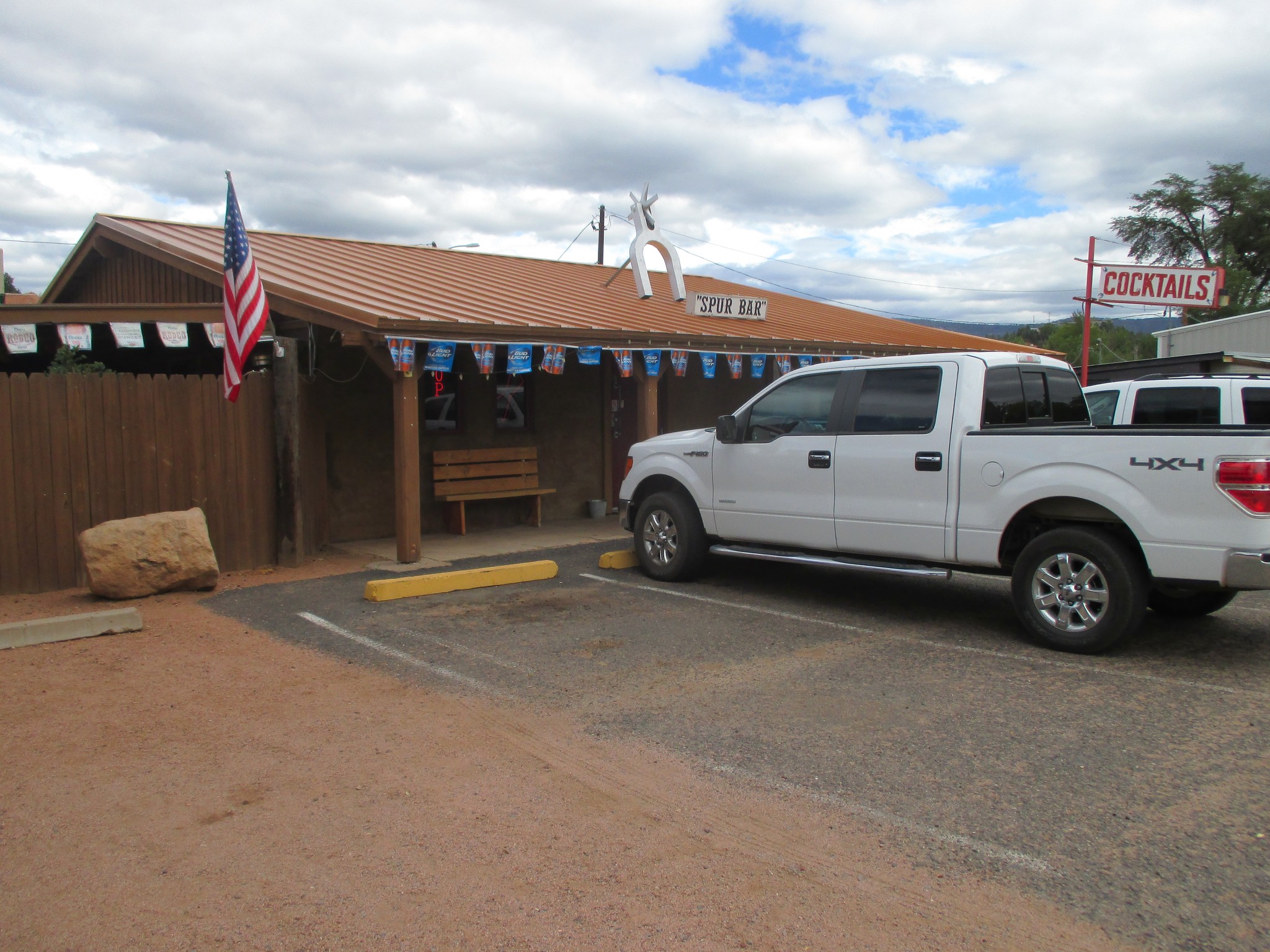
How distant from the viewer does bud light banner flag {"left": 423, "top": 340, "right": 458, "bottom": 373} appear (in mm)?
9766

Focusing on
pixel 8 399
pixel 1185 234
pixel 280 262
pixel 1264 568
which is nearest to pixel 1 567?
pixel 8 399

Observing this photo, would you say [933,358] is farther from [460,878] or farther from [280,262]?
[280,262]

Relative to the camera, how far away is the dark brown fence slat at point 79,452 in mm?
8578

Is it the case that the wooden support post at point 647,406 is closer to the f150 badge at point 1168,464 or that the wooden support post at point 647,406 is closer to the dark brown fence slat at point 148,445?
the dark brown fence slat at point 148,445

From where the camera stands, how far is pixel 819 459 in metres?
7.75

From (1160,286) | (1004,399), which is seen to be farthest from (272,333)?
(1160,286)

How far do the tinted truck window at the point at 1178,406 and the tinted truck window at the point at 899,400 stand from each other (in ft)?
11.9

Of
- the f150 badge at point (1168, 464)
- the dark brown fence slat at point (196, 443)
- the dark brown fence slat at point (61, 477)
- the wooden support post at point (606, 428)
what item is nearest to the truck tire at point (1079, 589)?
the f150 badge at point (1168, 464)

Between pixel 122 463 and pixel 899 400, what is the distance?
693 cm

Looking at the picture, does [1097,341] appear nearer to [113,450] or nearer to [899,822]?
[113,450]

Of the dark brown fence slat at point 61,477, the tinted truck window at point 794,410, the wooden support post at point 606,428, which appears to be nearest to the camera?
the tinted truck window at point 794,410

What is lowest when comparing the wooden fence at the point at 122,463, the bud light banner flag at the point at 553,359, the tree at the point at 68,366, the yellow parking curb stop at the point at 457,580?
the yellow parking curb stop at the point at 457,580

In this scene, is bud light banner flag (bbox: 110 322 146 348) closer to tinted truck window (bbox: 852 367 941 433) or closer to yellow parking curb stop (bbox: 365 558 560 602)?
yellow parking curb stop (bbox: 365 558 560 602)

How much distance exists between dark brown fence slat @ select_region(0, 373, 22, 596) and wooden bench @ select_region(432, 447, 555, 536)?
15.5ft
